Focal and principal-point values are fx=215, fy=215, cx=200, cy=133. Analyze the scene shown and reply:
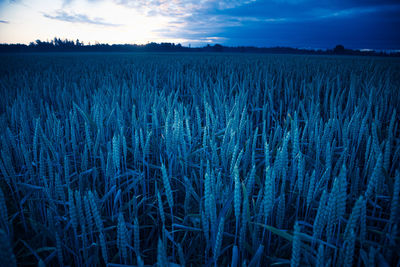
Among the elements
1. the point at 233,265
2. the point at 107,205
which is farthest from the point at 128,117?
the point at 233,265

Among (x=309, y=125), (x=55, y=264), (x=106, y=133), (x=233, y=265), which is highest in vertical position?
(x=309, y=125)

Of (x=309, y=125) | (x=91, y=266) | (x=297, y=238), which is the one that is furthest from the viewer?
(x=309, y=125)

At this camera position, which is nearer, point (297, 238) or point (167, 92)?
point (297, 238)

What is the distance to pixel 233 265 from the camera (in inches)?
20.8

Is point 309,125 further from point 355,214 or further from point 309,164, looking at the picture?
point 355,214

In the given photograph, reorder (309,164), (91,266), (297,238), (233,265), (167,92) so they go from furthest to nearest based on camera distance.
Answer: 1. (167,92)
2. (309,164)
3. (91,266)
4. (233,265)
5. (297,238)

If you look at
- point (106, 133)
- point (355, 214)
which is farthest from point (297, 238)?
point (106, 133)

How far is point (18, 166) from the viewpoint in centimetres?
108

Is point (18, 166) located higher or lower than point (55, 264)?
higher

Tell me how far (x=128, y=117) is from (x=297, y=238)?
1543 millimetres

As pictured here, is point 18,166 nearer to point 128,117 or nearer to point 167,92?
point 128,117

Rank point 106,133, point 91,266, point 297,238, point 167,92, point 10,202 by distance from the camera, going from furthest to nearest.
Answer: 1. point 167,92
2. point 106,133
3. point 10,202
4. point 91,266
5. point 297,238

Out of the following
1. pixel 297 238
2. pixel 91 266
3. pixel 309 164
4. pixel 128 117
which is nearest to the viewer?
pixel 297 238

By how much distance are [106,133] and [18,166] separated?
1.54 feet
